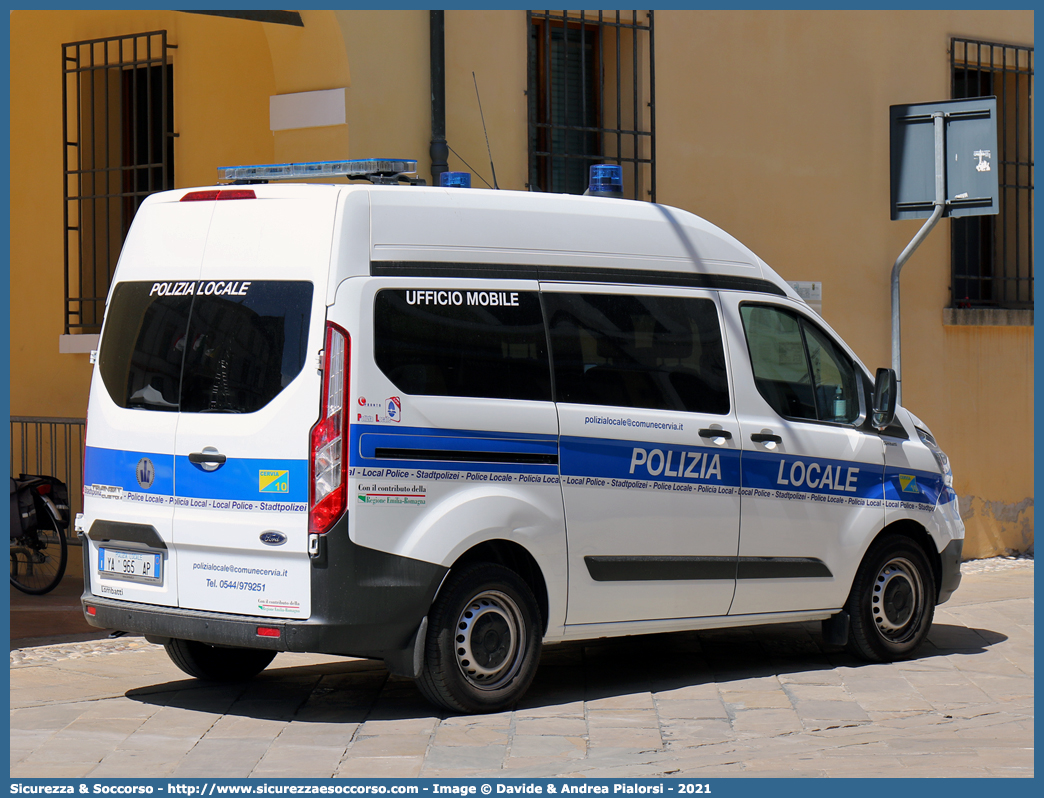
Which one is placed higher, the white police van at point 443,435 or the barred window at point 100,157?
the barred window at point 100,157

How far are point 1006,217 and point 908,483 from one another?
5960mm

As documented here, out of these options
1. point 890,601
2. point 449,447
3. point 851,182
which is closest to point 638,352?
point 449,447

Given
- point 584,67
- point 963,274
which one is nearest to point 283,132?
point 584,67

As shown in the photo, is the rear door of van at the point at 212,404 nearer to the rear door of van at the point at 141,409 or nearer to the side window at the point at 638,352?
the rear door of van at the point at 141,409

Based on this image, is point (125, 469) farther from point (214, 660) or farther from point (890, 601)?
point (890, 601)

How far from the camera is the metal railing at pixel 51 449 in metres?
11.2

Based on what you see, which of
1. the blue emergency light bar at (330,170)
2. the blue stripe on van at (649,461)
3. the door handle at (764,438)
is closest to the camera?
the blue emergency light bar at (330,170)

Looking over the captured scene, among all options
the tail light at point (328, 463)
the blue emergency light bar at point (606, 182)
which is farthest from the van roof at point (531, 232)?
the tail light at point (328, 463)

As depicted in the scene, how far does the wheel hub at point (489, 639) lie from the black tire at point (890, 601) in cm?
221

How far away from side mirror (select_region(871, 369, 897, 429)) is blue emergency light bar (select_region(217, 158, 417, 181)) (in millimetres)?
2789

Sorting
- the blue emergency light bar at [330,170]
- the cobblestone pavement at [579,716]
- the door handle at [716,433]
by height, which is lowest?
the cobblestone pavement at [579,716]

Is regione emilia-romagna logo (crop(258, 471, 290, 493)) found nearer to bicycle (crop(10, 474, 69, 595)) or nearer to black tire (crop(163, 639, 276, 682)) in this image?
black tire (crop(163, 639, 276, 682))

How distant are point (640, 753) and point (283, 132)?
215 inches

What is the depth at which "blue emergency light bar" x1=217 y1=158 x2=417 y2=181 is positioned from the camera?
6.53 meters
